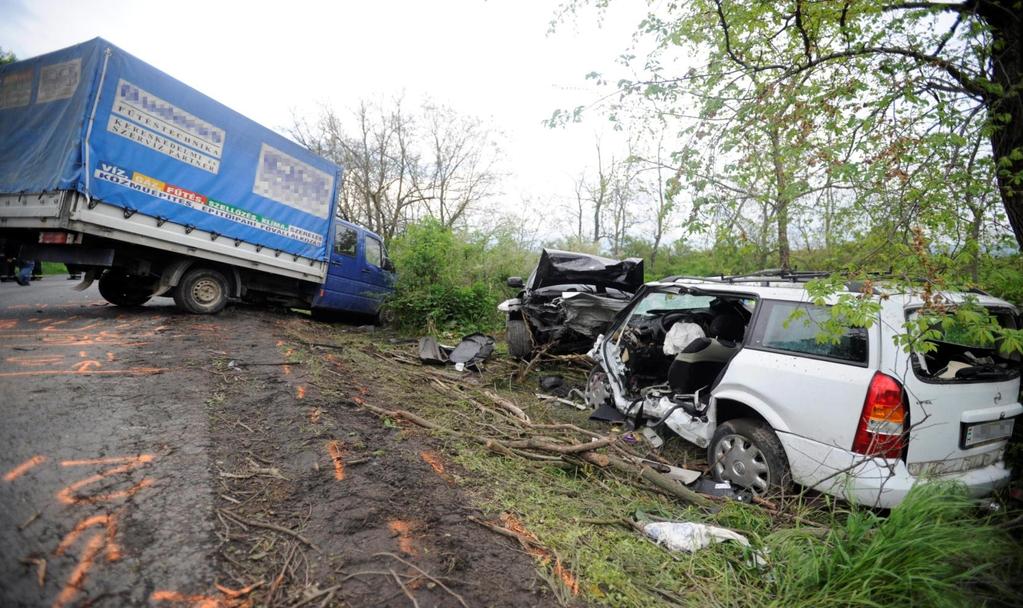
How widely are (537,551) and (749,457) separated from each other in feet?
5.63

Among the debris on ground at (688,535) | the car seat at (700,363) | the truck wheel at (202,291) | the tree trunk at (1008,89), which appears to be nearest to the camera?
the debris on ground at (688,535)

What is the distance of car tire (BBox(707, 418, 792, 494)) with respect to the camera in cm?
273

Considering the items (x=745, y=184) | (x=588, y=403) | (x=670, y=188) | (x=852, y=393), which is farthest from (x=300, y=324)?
(x=852, y=393)

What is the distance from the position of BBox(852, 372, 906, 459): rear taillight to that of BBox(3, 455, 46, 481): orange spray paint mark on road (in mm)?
4208

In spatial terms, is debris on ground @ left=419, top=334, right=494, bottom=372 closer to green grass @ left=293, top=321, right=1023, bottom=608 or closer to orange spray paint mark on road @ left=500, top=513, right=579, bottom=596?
green grass @ left=293, top=321, right=1023, bottom=608

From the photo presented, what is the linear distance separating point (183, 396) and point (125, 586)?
2.13 metres

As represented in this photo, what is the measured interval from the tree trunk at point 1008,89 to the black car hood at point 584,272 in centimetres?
388

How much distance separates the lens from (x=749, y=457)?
9.57ft

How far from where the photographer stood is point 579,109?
12.8 ft

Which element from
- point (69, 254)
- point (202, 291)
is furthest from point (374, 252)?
point (69, 254)

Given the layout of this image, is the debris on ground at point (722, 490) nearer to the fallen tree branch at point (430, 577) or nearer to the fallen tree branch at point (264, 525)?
the fallen tree branch at point (430, 577)

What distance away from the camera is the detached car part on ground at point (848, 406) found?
2328mm

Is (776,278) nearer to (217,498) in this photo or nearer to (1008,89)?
(1008,89)

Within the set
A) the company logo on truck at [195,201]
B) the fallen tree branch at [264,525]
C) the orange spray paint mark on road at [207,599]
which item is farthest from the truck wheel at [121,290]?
the orange spray paint mark on road at [207,599]
